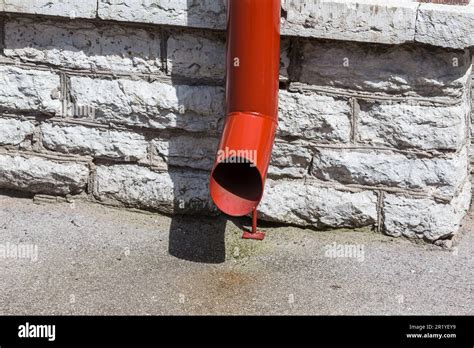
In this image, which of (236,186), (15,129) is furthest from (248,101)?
(15,129)

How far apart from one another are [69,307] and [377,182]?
1.69 m

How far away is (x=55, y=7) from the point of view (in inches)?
187

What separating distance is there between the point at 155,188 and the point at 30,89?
859 millimetres

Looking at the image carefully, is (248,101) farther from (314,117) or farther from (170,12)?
(170,12)

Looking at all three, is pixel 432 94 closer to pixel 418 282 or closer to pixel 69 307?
pixel 418 282

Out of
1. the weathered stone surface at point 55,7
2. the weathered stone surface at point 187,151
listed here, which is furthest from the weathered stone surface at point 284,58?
the weathered stone surface at point 55,7

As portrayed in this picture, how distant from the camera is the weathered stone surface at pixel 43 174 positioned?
503 centimetres

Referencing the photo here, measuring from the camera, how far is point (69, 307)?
4145 millimetres

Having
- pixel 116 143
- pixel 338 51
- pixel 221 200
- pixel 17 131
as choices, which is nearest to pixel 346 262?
pixel 221 200

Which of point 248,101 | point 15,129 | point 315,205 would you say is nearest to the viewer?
point 248,101

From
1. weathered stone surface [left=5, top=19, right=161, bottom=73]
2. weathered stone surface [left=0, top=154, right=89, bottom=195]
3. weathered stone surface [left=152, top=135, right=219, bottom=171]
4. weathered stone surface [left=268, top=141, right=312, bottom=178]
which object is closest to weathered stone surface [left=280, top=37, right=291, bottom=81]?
weathered stone surface [left=268, top=141, right=312, bottom=178]

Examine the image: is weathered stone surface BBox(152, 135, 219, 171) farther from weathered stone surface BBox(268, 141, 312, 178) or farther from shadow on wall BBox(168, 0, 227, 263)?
weathered stone surface BBox(268, 141, 312, 178)

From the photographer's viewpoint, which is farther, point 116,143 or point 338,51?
point 116,143

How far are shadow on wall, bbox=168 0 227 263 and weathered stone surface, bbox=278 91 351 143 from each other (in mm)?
347
